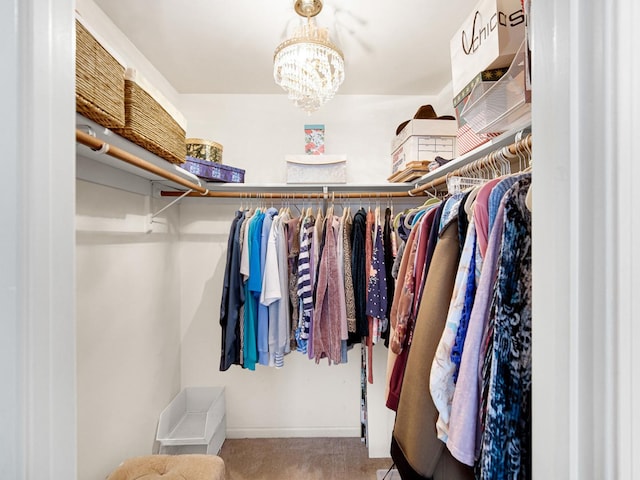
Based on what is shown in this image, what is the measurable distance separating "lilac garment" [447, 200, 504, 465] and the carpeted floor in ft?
4.57

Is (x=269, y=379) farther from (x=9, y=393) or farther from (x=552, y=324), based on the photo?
(x=552, y=324)

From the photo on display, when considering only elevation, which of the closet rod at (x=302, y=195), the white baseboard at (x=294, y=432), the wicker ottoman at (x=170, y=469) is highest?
the closet rod at (x=302, y=195)

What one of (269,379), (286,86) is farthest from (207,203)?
(269,379)

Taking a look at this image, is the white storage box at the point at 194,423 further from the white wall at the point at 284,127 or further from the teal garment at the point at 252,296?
the white wall at the point at 284,127

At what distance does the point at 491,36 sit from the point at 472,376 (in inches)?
34.8

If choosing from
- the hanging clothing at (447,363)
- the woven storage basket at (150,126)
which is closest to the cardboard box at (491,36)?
the hanging clothing at (447,363)

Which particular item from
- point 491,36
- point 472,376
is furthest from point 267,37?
point 472,376

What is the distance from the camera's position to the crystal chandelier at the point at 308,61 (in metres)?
1.22

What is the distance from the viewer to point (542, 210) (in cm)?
41

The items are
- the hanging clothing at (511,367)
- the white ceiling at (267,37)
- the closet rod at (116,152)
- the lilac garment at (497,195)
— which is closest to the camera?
the hanging clothing at (511,367)

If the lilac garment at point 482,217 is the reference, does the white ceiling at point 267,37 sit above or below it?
above

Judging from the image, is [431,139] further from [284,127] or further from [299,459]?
[299,459]

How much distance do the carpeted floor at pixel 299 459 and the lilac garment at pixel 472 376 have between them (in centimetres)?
139

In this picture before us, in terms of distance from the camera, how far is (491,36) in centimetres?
80
